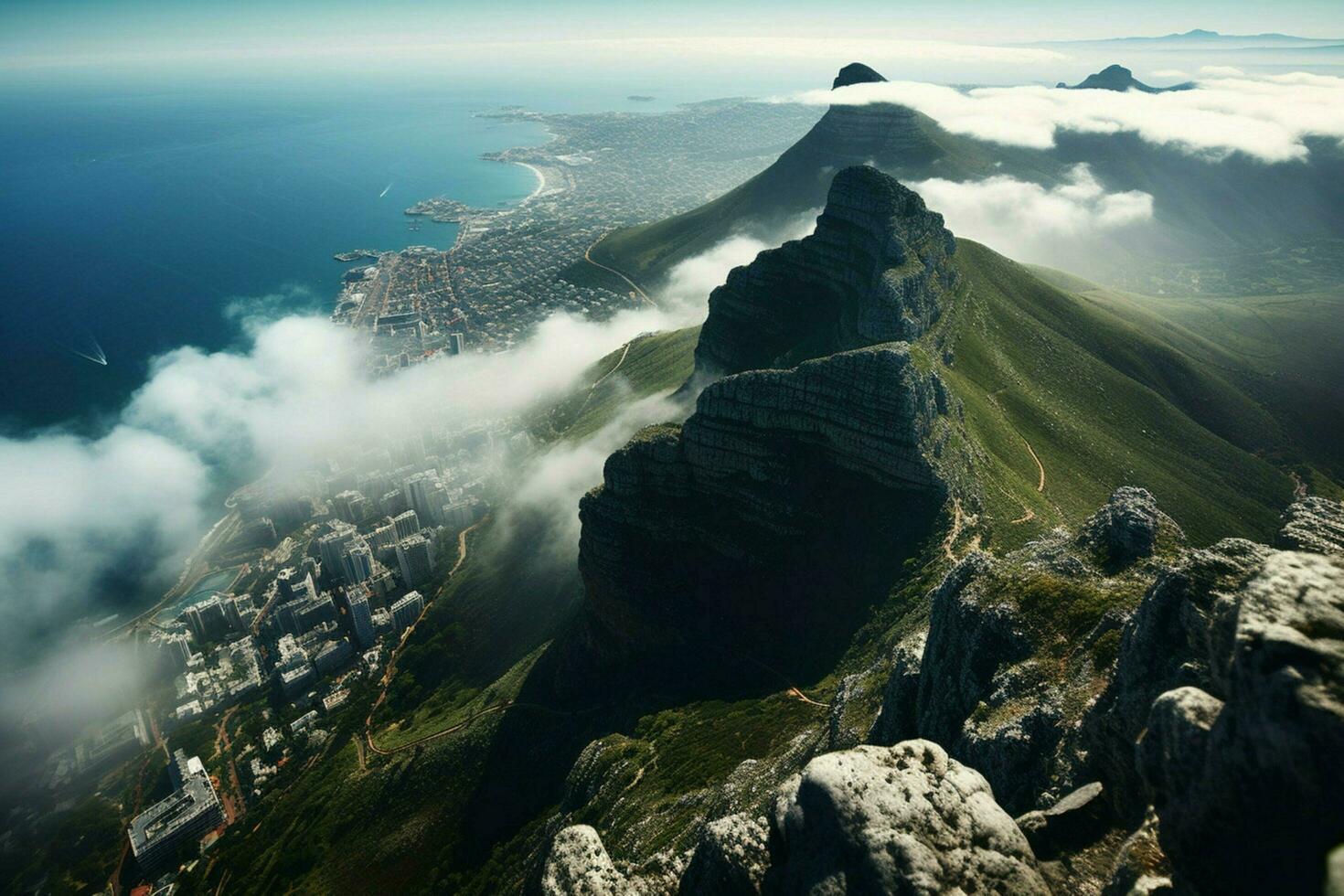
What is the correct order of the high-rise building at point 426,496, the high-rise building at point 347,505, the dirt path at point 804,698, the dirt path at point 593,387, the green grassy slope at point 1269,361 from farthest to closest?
the dirt path at point 593,387
the high-rise building at point 347,505
the high-rise building at point 426,496
the green grassy slope at point 1269,361
the dirt path at point 804,698

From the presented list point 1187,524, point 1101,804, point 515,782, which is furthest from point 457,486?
point 1101,804

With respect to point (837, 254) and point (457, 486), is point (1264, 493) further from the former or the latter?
point (457, 486)

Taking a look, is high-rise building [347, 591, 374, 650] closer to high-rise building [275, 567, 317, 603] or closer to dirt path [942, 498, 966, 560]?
high-rise building [275, 567, 317, 603]

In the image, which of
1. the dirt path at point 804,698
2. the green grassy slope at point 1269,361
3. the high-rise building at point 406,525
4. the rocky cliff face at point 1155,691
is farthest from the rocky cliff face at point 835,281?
the high-rise building at point 406,525

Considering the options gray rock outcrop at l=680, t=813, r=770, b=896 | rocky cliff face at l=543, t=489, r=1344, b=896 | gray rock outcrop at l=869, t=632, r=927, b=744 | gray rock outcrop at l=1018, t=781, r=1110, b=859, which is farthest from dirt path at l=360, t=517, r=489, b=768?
gray rock outcrop at l=1018, t=781, r=1110, b=859

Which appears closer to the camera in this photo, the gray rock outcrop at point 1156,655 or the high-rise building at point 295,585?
the gray rock outcrop at point 1156,655

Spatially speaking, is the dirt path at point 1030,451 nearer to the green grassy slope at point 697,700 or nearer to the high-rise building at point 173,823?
the green grassy slope at point 697,700

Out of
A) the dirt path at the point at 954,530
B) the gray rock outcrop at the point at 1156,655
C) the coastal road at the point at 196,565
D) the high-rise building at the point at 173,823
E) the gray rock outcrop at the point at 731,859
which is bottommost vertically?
the coastal road at the point at 196,565
